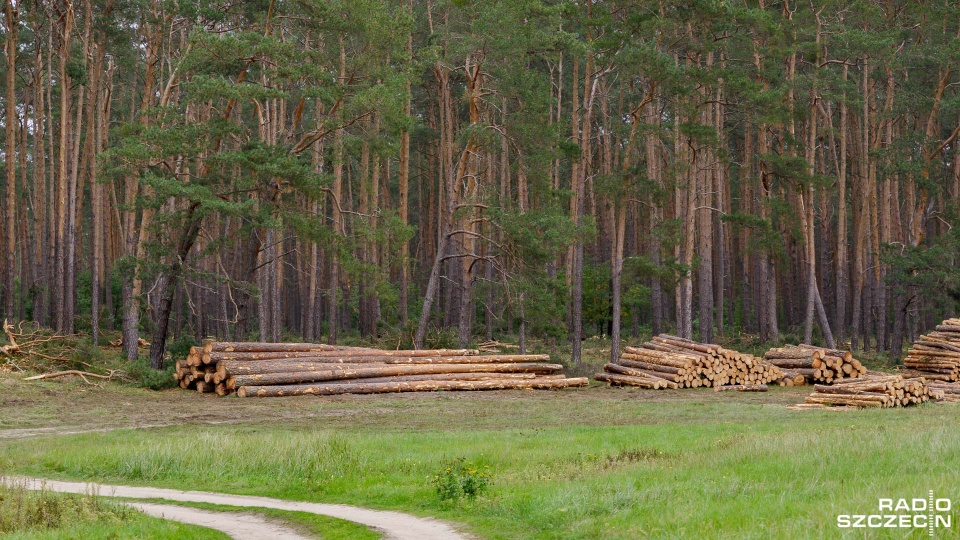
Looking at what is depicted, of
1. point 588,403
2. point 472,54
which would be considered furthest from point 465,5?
point 588,403

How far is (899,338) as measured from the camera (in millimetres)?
37656

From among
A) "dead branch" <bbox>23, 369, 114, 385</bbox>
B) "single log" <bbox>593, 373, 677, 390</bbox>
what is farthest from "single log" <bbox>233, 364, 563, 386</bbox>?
"dead branch" <bbox>23, 369, 114, 385</bbox>

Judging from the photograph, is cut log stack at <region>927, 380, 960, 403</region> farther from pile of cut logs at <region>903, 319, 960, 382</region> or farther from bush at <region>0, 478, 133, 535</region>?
bush at <region>0, 478, 133, 535</region>

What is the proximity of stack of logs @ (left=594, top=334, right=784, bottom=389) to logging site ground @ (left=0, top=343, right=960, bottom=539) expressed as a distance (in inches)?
151

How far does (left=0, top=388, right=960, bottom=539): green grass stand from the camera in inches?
381

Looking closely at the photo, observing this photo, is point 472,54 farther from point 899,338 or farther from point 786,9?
point 899,338

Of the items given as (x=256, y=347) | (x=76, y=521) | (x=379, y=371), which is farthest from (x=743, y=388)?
(x=76, y=521)

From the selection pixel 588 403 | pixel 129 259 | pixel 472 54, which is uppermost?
pixel 472 54

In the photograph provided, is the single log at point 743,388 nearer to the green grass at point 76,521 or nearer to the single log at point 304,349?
the single log at point 304,349

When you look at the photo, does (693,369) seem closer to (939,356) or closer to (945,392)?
(945,392)

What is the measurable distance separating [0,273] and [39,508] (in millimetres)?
52833

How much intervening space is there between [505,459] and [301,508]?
3.75 meters

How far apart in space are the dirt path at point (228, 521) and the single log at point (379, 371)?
14481 millimetres

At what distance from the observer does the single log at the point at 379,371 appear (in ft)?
86.7
